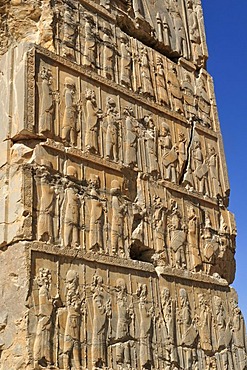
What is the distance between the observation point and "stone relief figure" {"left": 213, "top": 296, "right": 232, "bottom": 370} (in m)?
7.80

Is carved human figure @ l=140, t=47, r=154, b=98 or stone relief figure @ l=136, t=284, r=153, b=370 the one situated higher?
carved human figure @ l=140, t=47, r=154, b=98

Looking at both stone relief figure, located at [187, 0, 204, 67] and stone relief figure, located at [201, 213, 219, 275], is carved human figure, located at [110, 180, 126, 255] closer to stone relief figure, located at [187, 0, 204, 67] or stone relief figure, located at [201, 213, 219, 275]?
stone relief figure, located at [201, 213, 219, 275]

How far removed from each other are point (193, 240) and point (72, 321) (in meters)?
2.76

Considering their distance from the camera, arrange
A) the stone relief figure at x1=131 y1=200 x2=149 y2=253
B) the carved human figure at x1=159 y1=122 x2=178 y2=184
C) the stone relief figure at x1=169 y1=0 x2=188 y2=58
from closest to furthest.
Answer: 1. the stone relief figure at x1=131 y1=200 x2=149 y2=253
2. the carved human figure at x1=159 y1=122 x2=178 y2=184
3. the stone relief figure at x1=169 y1=0 x2=188 y2=58

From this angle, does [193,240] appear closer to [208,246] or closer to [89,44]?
[208,246]

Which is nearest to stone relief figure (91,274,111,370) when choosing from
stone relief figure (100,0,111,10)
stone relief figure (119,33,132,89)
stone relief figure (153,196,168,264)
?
stone relief figure (153,196,168,264)

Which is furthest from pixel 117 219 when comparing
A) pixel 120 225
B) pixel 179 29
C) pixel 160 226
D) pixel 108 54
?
pixel 179 29

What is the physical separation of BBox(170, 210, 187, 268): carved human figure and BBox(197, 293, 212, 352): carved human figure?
22.4 inches

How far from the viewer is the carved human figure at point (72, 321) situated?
5660 millimetres

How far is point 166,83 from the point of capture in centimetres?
876

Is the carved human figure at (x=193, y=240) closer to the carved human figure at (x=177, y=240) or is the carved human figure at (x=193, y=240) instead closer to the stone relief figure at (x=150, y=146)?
the carved human figure at (x=177, y=240)

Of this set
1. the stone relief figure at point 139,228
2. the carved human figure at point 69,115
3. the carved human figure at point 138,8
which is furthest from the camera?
the carved human figure at point 138,8

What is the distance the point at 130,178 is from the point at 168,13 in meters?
3.59

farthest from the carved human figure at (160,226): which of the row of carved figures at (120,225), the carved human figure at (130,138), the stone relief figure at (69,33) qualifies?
the stone relief figure at (69,33)
